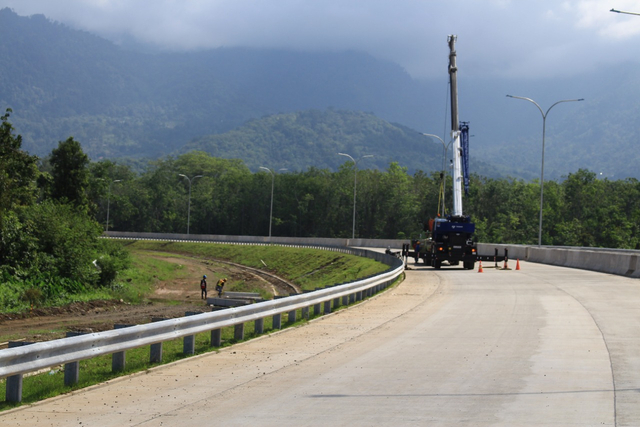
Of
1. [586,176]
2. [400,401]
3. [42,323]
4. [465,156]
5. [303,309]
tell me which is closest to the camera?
[400,401]

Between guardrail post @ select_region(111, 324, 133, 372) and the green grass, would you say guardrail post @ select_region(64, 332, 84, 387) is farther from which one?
guardrail post @ select_region(111, 324, 133, 372)

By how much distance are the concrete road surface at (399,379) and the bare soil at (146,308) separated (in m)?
4.82

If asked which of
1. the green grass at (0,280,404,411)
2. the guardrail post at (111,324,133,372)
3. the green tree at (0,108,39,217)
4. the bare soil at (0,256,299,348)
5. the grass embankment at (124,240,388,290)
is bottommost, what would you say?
the bare soil at (0,256,299,348)

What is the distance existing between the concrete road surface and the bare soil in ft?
15.8

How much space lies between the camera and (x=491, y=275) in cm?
3766

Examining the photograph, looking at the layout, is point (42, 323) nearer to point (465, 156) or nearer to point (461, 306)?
point (461, 306)

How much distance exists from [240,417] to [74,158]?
205 feet

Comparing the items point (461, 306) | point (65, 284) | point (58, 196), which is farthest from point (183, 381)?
point (58, 196)

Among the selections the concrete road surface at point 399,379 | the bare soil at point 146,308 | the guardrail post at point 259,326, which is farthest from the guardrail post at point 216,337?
the bare soil at point 146,308

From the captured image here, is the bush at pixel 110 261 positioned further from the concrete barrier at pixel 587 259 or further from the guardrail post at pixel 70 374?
the guardrail post at pixel 70 374

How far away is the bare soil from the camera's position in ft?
83.7

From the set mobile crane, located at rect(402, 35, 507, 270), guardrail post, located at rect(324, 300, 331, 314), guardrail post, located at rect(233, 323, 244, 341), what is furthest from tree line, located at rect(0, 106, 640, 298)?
guardrail post, located at rect(233, 323, 244, 341)

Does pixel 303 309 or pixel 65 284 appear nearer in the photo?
pixel 303 309

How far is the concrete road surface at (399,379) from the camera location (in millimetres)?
8305
